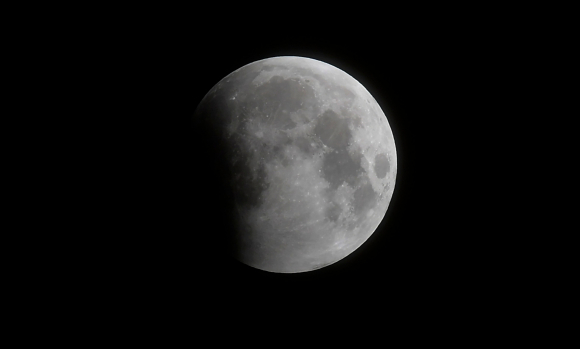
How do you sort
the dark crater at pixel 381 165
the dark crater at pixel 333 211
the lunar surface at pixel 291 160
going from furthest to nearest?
the dark crater at pixel 381 165 < the dark crater at pixel 333 211 < the lunar surface at pixel 291 160

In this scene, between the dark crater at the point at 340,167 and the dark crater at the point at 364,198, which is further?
the dark crater at the point at 364,198

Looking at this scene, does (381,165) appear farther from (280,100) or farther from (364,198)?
(280,100)

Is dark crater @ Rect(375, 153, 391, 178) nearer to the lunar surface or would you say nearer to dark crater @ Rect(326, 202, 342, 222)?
the lunar surface

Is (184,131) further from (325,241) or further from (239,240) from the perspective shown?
(325,241)

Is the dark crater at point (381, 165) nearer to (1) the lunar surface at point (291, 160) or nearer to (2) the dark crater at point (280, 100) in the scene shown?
(1) the lunar surface at point (291, 160)

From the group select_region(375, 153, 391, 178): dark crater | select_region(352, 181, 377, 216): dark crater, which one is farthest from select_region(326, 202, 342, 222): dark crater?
select_region(375, 153, 391, 178): dark crater

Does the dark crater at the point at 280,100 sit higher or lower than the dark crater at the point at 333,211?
higher

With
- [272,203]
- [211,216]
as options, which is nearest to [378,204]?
[272,203]

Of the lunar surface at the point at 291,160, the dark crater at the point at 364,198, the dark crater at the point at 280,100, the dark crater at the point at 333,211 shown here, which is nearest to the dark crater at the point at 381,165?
the lunar surface at the point at 291,160

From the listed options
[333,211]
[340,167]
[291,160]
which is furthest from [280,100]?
[333,211]
